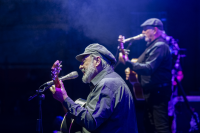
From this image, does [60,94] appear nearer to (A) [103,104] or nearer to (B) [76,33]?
(A) [103,104]

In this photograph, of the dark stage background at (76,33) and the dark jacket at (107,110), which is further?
the dark stage background at (76,33)

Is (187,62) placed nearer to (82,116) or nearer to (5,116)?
(82,116)

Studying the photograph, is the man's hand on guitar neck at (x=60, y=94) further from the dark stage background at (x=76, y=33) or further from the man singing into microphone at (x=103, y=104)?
the dark stage background at (x=76, y=33)

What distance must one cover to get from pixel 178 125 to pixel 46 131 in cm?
265

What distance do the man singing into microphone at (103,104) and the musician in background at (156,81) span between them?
50.4 inches

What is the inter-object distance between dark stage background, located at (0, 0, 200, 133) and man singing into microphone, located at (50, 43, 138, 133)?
2.66m

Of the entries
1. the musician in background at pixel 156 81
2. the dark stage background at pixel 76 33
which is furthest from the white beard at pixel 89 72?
the dark stage background at pixel 76 33

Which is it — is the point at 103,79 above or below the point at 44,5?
below

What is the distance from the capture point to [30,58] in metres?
5.96

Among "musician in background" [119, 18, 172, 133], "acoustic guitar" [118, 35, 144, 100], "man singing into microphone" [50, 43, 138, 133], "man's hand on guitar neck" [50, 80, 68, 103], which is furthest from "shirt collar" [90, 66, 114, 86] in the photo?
"acoustic guitar" [118, 35, 144, 100]

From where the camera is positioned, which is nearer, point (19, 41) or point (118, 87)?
point (118, 87)

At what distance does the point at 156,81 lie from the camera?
3062 mm

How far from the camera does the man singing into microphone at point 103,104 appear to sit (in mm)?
1585

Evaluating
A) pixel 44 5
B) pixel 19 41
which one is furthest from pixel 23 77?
pixel 44 5
